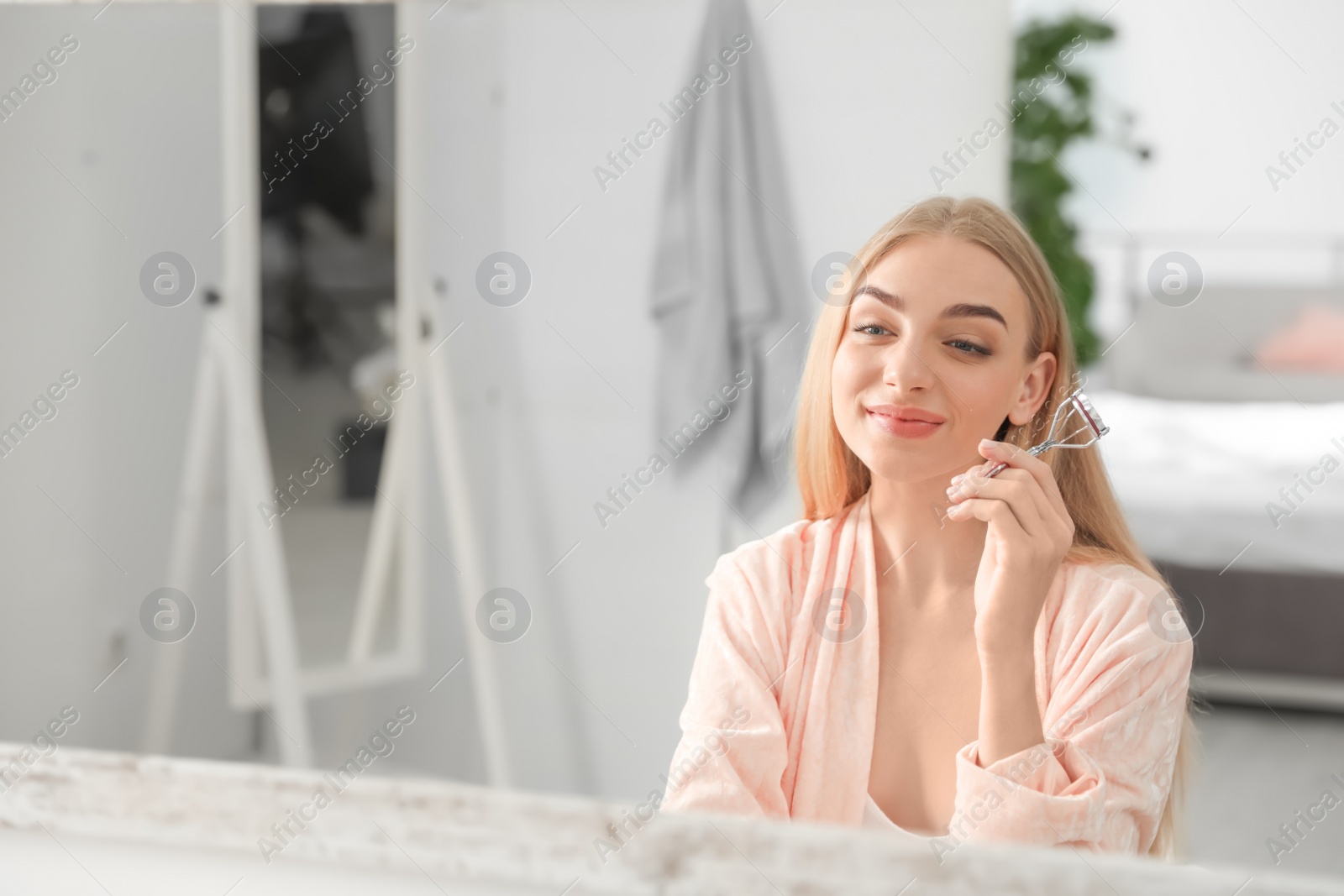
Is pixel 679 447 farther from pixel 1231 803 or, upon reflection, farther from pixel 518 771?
pixel 1231 803

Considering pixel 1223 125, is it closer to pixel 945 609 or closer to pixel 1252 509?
pixel 1252 509

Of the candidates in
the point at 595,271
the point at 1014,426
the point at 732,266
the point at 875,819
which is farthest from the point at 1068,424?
the point at 595,271

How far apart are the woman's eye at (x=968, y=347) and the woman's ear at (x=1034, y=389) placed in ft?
0.14

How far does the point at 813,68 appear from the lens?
4.10ft

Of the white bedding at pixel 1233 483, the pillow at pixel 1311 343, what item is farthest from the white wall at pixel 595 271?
the pillow at pixel 1311 343

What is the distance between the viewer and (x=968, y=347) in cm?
67

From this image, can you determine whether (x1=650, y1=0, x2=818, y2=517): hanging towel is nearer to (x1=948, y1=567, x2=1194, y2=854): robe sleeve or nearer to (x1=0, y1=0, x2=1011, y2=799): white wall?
(x1=0, y1=0, x2=1011, y2=799): white wall

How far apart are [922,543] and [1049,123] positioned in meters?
1.55

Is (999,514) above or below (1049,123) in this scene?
below

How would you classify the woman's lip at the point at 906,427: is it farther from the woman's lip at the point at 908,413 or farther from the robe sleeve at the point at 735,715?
the robe sleeve at the point at 735,715

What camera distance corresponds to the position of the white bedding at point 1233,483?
188 centimetres

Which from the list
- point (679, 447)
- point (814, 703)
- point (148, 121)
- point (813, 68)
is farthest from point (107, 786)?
point (148, 121)

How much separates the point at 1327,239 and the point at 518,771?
1960mm

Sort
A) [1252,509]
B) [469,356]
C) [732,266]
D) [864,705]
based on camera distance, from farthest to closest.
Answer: [1252,509], [469,356], [732,266], [864,705]
